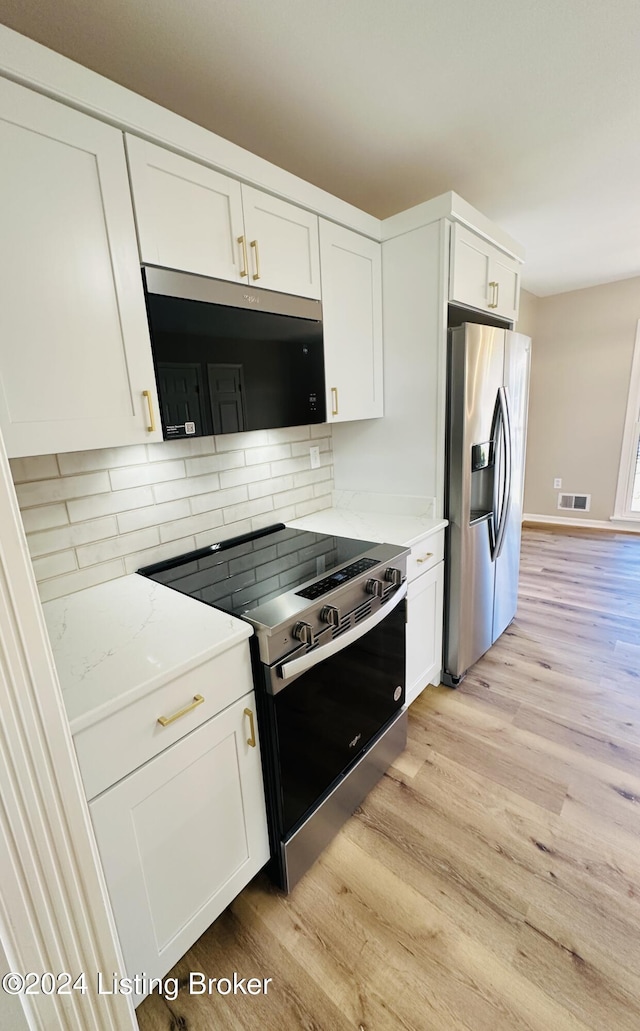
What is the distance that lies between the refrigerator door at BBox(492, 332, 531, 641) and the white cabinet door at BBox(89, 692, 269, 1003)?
1849 mm

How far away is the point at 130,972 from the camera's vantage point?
40.2 inches

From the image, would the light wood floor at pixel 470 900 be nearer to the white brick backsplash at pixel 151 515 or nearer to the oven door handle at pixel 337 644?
the oven door handle at pixel 337 644

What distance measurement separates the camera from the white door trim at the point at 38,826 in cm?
60

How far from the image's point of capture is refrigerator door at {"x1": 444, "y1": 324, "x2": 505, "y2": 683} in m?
2.01

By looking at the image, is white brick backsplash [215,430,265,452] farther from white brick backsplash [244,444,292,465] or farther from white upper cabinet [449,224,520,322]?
white upper cabinet [449,224,520,322]

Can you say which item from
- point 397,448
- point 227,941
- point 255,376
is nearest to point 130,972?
point 227,941

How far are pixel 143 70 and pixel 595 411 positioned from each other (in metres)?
4.93

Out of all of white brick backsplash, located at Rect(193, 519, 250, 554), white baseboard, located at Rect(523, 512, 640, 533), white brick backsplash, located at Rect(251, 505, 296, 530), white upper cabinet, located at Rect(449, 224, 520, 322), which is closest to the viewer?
white brick backsplash, located at Rect(193, 519, 250, 554)

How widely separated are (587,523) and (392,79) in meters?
4.77

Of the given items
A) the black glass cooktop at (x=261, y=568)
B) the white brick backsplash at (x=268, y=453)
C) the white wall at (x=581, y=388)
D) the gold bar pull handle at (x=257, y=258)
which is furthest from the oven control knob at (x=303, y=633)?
the white wall at (x=581, y=388)

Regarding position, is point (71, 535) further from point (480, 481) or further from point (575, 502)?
point (575, 502)

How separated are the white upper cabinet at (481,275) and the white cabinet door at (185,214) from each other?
1.05m

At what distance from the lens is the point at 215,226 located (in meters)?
1.38

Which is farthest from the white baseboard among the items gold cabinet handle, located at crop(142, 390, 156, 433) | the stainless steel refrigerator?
gold cabinet handle, located at crop(142, 390, 156, 433)
